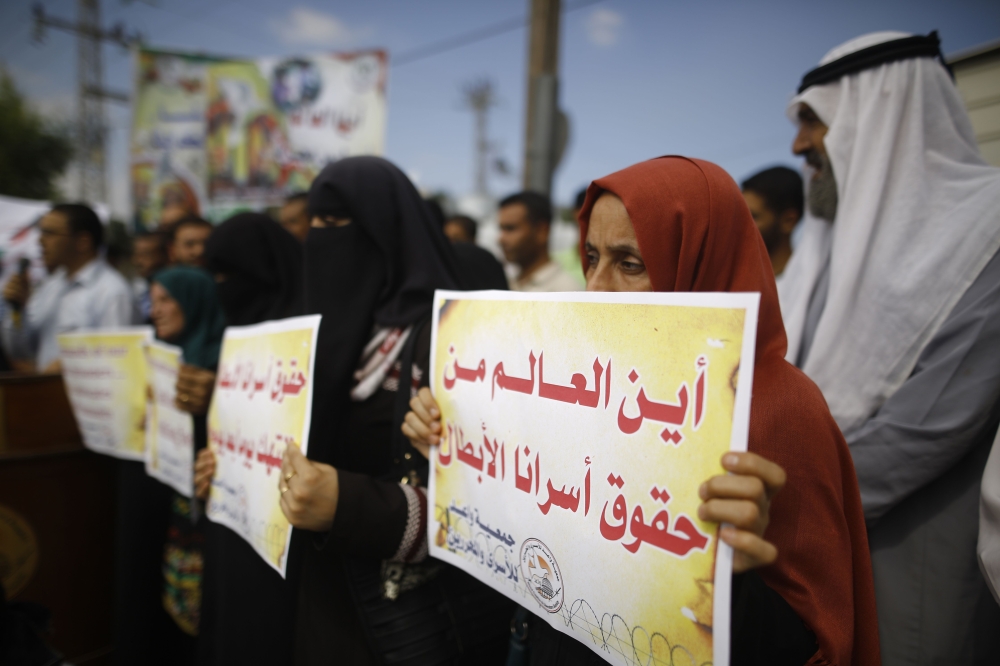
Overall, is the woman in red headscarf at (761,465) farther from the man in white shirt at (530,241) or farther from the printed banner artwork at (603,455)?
the man in white shirt at (530,241)

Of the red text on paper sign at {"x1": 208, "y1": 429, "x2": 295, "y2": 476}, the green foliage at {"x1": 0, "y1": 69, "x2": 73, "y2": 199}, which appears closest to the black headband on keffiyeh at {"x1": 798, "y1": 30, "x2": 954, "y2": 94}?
the red text on paper sign at {"x1": 208, "y1": 429, "x2": 295, "y2": 476}

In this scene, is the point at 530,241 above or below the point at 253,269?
above

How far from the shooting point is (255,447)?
163cm

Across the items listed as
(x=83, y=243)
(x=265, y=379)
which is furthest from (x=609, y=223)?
(x=83, y=243)

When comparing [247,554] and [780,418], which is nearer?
[780,418]

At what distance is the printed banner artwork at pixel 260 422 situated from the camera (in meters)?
1.49

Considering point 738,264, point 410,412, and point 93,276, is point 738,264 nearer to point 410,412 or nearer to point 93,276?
point 410,412

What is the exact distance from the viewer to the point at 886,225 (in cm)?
175

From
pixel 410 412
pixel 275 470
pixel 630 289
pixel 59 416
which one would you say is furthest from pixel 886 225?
pixel 59 416

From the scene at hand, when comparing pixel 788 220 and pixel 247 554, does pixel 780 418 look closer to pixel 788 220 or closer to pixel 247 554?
A: pixel 247 554

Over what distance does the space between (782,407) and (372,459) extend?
1108 mm

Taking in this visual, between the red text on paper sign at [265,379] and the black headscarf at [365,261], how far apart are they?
11 centimetres

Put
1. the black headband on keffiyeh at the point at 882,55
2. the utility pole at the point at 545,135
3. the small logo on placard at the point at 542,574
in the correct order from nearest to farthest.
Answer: the small logo on placard at the point at 542,574 → the black headband on keffiyeh at the point at 882,55 → the utility pole at the point at 545,135

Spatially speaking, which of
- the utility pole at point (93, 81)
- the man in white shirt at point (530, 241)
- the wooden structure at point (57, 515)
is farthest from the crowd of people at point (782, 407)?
the utility pole at point (93, 81)
